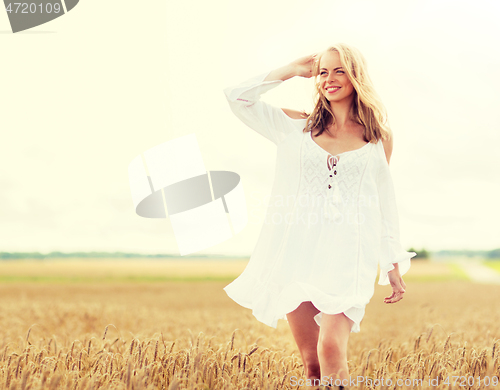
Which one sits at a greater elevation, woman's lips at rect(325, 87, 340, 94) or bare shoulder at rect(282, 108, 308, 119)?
woman's lips at rect(325, 87, 340, 94)

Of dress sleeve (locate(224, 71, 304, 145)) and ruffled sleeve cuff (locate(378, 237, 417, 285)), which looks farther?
dress sleeve (locate(224, 71, 304, 145))

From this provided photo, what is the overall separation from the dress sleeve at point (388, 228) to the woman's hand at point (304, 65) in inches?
27.7

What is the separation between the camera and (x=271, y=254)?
9.36ft

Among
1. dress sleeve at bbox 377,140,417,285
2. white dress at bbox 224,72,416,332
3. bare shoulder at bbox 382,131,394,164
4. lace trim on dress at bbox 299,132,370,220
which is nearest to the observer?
white dress at bbox 224,72,416,332

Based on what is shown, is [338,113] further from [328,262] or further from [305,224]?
[328,262]

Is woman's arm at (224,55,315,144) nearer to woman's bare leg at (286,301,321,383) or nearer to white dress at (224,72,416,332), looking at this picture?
white dress at (224,72,416,332)

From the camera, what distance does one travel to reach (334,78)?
286cm

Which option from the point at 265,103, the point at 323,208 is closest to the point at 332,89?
the point at 265,103

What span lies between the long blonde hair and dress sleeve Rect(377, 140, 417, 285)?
Result: 0.13m

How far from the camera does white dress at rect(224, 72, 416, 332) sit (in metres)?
2.66

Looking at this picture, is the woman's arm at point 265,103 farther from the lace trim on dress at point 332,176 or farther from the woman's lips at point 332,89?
the lace trim on dress at point 332,176

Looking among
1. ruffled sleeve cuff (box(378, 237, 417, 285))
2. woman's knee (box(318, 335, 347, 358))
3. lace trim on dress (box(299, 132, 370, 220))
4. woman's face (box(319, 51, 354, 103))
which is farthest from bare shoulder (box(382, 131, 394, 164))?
woman's knee (box(318, 335, 347, 358))

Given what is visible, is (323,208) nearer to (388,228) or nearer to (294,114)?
(388,228)

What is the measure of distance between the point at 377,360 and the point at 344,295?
228 centimetres
